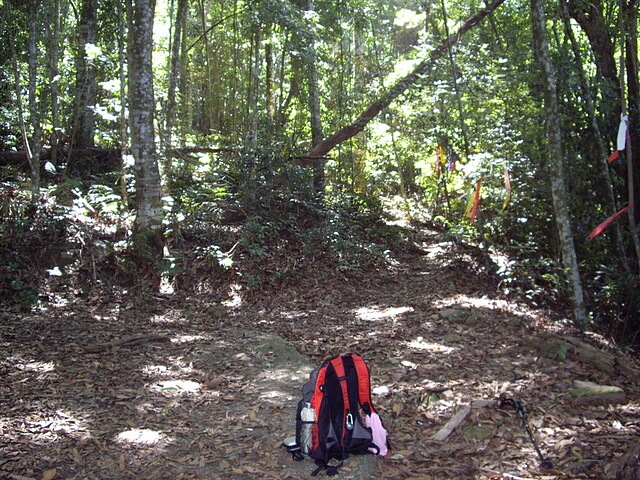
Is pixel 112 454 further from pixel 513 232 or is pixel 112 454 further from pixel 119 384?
pixel 513 232

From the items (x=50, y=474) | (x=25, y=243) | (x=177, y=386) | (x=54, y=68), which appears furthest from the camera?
(x=54, y=68)

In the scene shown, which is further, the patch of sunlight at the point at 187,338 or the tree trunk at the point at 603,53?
the tree trunk at the point at 603,53

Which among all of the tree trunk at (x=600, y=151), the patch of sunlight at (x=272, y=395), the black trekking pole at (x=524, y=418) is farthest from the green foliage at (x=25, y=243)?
the tree trunk at (x=600, y=151)

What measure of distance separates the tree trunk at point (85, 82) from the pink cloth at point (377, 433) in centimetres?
870

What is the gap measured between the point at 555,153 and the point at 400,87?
5933 millimetres

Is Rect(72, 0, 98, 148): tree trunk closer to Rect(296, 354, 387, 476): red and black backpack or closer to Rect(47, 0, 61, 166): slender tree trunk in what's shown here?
Rect(47, 0, 61, 166): slender tree trunk

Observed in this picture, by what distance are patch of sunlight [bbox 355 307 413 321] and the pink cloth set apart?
3594 mm

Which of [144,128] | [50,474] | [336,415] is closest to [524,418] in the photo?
[336,415]

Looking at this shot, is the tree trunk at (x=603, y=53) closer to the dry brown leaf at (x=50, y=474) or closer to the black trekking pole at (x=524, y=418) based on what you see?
the black trekking pole at (x=524, y=418)

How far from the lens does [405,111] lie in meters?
14.1

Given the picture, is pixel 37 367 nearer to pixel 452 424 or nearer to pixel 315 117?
pixel 452 424

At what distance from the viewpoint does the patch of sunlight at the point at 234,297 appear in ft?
26.2

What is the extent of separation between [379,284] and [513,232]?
2502 millimetres

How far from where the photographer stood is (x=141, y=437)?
405cm
